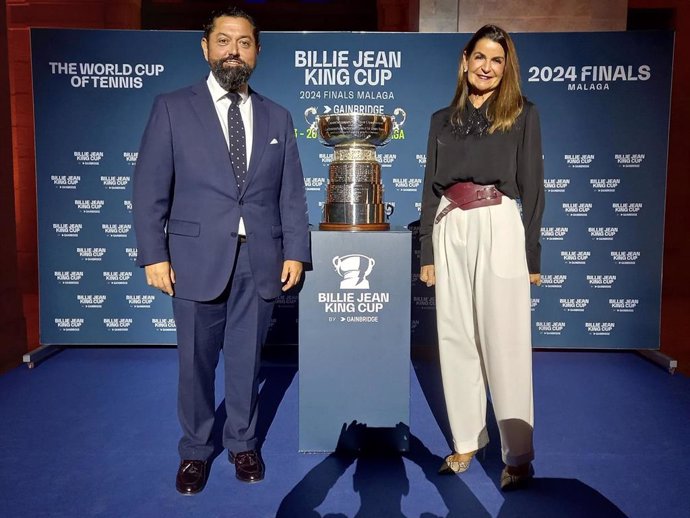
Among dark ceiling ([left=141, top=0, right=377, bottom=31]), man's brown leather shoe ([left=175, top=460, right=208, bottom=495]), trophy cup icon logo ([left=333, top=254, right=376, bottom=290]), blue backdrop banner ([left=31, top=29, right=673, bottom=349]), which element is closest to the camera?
man's brown leather shoe ([left=175, top=460, right=208, bottom=495])

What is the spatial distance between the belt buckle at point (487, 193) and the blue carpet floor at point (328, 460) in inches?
49.8

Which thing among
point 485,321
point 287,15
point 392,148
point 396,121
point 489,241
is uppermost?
point 287,15

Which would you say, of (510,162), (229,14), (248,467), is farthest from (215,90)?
(248,467)

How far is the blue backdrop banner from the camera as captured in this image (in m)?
4.25

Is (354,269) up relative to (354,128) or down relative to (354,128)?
down

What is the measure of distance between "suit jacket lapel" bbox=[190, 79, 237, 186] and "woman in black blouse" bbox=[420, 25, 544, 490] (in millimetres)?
924

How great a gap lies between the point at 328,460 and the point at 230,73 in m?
1.83

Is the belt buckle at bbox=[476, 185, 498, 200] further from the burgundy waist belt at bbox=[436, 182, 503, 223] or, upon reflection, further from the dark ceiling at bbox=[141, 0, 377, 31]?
the dark ceiling at bbox=[141, 0, 377, 31]

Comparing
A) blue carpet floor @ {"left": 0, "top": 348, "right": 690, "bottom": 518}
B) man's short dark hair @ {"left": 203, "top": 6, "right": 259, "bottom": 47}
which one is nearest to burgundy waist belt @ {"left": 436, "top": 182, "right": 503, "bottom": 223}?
man's short dark hair @ {"left": 203, "top": 6, "right": 259, "bottom": 47}

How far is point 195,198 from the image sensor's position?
2299mm

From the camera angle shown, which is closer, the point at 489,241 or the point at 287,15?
the point at 489,241

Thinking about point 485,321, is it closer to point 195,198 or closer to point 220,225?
point 220,225

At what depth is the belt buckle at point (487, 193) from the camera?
233cm

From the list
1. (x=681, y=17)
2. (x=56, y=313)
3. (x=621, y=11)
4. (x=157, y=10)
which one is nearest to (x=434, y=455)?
(x=56, y=313)
